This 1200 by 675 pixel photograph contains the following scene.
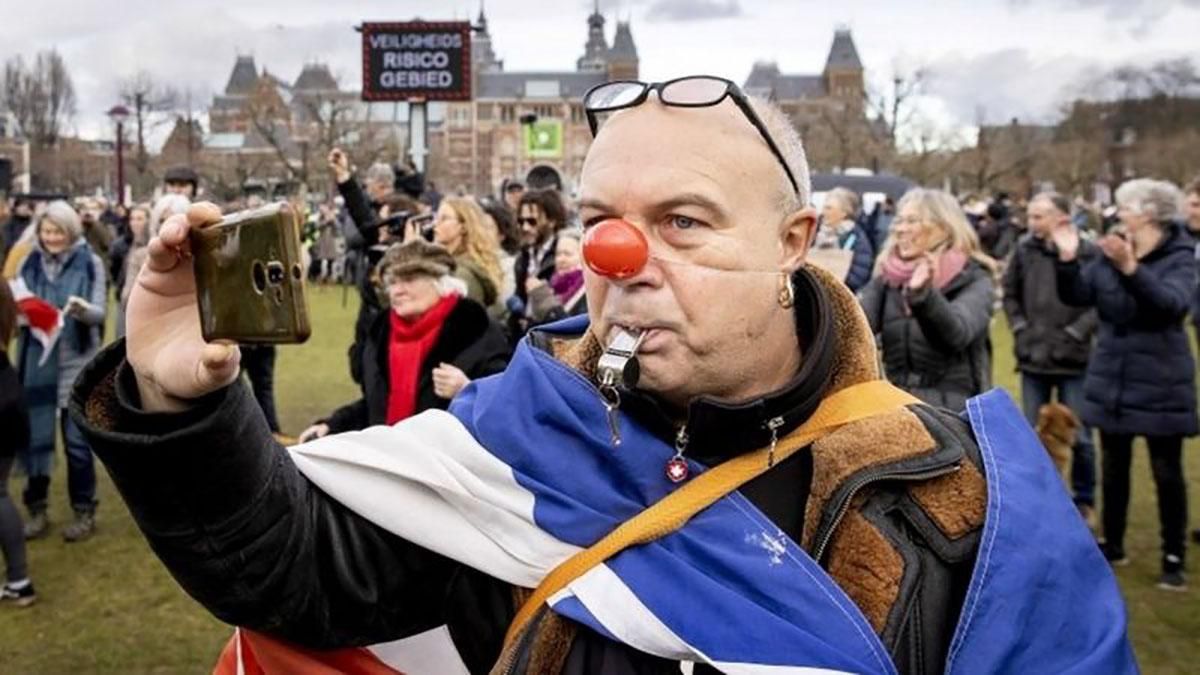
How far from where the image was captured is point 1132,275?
5.67 meters

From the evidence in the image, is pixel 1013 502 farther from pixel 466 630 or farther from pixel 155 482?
pixel 155 482

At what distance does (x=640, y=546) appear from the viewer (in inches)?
68.3

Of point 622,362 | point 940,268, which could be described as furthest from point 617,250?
point 940,268

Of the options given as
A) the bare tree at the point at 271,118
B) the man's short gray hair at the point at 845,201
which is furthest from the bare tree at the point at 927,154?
the man's short gray hair at the point at 845,201

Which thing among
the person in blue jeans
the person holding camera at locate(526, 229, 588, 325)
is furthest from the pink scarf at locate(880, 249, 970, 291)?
the person holding camera at locate(526, 229, 588, 325)

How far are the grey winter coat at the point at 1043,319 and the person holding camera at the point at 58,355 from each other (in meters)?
5.28

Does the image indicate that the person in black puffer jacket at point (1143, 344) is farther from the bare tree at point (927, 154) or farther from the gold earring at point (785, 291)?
the bare tree at point (927, 154)

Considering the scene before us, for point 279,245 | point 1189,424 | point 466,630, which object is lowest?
point 1189,424

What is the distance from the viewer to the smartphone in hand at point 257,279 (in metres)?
1.39

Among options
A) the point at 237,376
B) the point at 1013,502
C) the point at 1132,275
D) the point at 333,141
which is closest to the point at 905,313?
the point at 1132,275

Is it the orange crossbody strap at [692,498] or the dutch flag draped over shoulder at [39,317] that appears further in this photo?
the dutch flag draped over shoulder at [39,317]

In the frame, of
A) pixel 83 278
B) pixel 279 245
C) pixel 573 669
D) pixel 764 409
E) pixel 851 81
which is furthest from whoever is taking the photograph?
pixel 851 81

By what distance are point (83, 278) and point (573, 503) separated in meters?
6.09

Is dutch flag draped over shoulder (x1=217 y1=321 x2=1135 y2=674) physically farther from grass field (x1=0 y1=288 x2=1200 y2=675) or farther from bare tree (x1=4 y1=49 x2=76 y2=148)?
bare tree (x1=4 y1=49 x2=76 y2=148)
